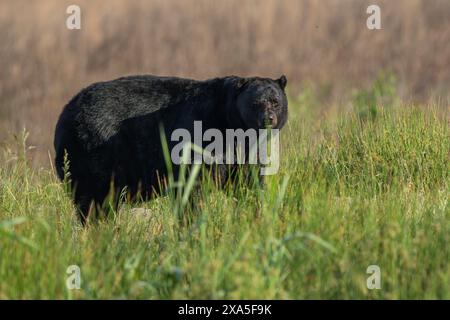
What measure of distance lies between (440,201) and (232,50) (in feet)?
25.9

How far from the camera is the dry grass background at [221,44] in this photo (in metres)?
13.4

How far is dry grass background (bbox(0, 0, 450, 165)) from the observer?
44.0ft

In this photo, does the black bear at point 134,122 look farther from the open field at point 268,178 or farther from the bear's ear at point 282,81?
the open field at point 268,178

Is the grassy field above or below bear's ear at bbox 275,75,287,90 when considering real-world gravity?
below

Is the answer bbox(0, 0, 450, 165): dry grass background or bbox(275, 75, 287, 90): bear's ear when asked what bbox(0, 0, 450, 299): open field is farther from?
bbox(275, 75, 287, 90): bear's ear

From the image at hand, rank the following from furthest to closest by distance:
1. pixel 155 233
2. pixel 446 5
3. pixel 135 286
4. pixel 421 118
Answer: pixel 446 5
pixel 421 118
pixel 155 233
pixel 135 286

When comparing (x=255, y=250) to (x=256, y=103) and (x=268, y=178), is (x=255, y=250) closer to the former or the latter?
(x=268, y=178)

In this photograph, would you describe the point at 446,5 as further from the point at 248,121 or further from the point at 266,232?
the point at 266,232

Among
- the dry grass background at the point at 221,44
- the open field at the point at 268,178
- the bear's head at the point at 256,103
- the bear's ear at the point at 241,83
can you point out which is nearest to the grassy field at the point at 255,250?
the open field at the point at 268,178

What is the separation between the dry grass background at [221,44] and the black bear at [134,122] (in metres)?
5.31

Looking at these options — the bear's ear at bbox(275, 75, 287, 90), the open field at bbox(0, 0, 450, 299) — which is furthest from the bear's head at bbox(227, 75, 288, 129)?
the open field at bbox(0, 0, 450, 299)

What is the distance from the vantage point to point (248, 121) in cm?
718

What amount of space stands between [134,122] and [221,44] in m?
6.92
